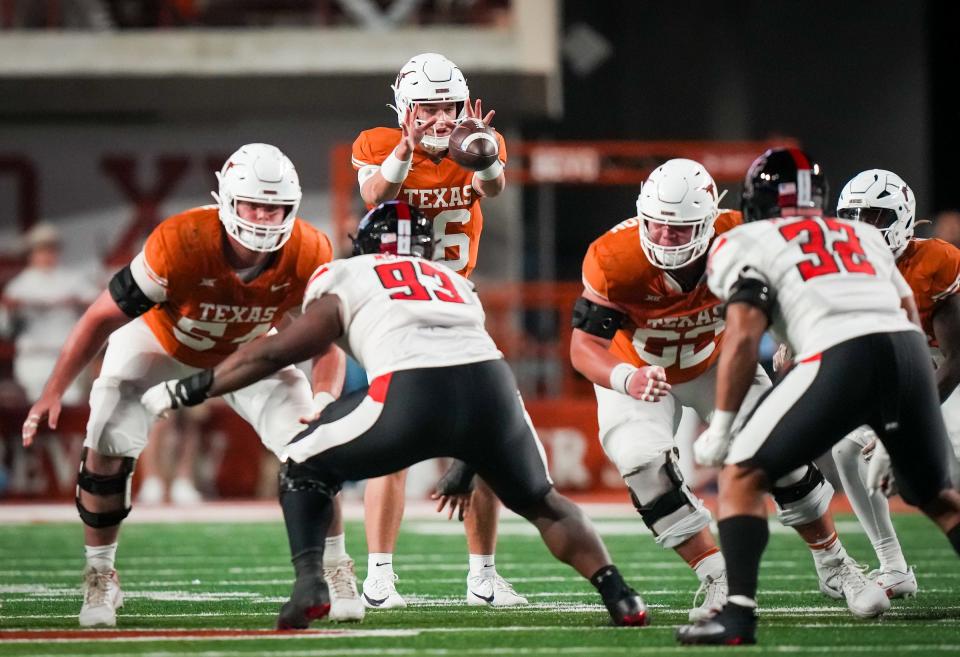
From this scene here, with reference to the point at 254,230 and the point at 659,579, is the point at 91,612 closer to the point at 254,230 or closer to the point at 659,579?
the point at 254,230

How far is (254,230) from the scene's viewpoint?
18.6 feet

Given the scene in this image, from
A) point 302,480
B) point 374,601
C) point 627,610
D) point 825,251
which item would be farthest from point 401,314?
point 374,601

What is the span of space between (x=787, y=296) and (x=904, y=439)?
57cm

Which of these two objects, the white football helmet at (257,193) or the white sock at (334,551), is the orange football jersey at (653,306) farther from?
the white sock at (334,551)

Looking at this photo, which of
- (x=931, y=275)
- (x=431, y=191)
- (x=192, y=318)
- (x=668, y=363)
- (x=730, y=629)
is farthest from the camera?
(x=431, y=191)

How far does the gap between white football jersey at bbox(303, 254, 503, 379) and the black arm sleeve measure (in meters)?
0.79

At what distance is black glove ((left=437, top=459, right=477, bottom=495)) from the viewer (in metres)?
6.43

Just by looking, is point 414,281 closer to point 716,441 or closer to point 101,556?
point 716,441

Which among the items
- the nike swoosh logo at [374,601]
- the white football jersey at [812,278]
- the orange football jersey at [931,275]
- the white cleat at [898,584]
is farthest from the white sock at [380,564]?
the orange football jersey at [931,275]

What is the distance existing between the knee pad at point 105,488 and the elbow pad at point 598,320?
67.7 inches

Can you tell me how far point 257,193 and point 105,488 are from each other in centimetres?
119

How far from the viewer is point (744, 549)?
4.84 m

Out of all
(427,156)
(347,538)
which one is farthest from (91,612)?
(347,538)

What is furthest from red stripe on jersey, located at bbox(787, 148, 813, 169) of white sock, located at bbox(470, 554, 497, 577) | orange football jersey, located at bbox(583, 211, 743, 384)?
white sock, located at bbox(470, 554, 497, 577)
